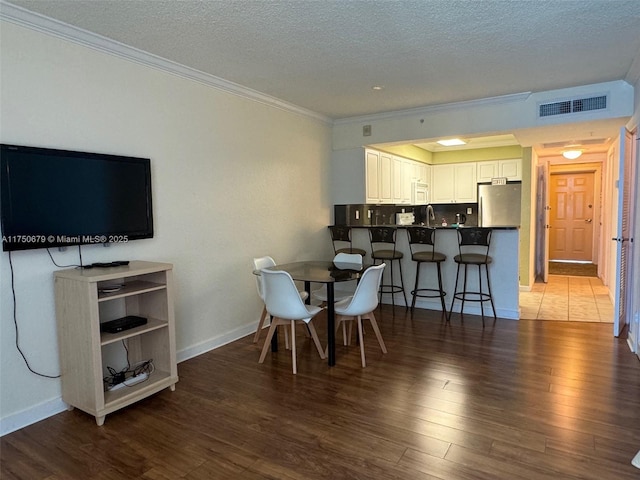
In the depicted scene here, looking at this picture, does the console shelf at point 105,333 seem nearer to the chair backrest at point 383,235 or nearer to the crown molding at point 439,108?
the chair backrest at point 383,235

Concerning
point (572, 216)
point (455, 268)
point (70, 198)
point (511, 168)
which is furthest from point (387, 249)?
point (572, 216)

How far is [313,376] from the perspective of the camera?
3.15 metres

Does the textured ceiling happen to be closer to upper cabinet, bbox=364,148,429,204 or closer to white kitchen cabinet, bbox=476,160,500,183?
upper cabinet, bbox=364,148,429,204

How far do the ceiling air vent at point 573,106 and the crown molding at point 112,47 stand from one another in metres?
2.96

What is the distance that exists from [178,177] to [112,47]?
3.51 ft

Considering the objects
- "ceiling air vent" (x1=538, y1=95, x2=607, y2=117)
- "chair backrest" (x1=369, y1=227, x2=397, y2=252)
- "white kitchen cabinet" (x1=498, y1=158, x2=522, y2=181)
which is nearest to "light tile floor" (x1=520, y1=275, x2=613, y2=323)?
"chair backrest" (x1=369, y1=227, x2=397, y2=252)

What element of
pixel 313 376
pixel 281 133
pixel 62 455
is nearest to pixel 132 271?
pixel 62 455

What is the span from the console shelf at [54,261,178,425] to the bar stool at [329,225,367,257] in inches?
113

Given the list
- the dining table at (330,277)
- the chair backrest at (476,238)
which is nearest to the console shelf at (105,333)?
the dining table at (330,277)

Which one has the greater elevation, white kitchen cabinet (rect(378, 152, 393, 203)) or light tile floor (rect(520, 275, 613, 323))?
white kitchen cabinet (rect(378, 152, 393, 203))

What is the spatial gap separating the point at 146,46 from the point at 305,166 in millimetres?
2466

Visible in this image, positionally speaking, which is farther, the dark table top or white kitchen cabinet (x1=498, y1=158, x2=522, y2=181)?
white kitchen cabinet (x1=498, y1=158, x2=522, y2=181)

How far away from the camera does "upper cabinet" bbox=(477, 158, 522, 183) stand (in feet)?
23.8

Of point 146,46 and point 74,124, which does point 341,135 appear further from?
point 74,124
